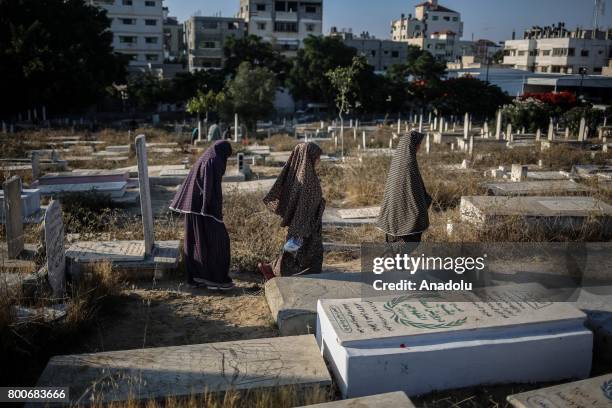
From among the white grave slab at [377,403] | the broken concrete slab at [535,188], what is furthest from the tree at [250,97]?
the white grave slab at [377,403]

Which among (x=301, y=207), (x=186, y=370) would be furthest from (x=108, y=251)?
(x=186, y=370)

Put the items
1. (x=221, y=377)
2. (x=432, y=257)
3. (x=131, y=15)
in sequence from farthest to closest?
(x=131, y=15)
(x=432, y=257)
(x=221, y=377)

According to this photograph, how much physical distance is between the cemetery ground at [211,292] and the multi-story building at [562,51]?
159 ft

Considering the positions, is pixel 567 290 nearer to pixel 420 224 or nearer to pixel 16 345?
pixel 420 224

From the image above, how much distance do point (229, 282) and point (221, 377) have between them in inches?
89.2

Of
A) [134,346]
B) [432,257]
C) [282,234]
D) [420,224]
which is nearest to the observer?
[134,346]

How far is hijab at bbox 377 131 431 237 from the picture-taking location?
523 cm

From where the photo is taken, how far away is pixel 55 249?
14.9 feet

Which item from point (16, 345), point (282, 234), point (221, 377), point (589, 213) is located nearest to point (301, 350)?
point (221, 377)

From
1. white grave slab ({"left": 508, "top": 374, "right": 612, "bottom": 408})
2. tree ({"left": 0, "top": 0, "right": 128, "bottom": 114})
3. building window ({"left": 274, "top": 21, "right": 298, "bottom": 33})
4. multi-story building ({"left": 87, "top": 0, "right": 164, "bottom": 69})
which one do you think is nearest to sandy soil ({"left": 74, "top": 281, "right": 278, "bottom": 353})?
white grave slab ({"left": 508, "top": 374, "right": 612, "bottom": 408})

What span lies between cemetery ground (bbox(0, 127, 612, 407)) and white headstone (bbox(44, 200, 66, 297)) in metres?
0.13

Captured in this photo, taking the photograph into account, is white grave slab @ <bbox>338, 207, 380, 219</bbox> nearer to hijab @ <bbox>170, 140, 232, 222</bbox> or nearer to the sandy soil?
the sandy soil

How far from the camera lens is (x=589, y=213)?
6.85 m

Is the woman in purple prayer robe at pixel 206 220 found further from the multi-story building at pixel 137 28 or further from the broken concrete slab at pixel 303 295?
the multi-story building at pixel 137 28
